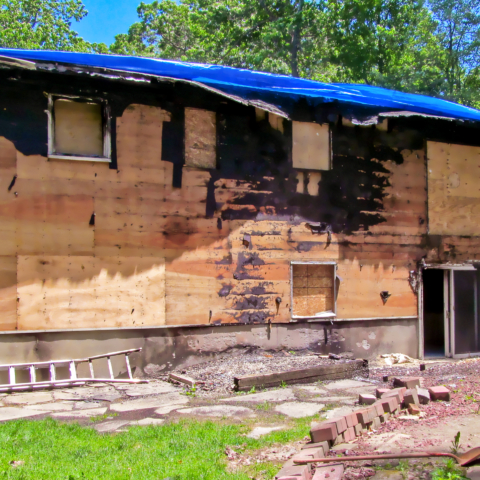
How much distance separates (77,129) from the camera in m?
8.98

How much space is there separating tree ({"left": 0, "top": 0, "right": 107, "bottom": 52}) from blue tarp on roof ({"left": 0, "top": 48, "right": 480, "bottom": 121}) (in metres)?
22.4

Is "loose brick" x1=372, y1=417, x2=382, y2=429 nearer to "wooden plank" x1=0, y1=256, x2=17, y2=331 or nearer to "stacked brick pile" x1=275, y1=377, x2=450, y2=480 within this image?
"stacked brick pile" x1=275, y1=377, x2=450, y2=480

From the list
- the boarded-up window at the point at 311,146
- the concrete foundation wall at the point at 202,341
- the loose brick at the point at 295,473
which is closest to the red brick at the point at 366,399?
the loose brick at the point at 295,473

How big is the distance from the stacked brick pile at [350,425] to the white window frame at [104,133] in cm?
617

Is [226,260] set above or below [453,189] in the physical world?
below

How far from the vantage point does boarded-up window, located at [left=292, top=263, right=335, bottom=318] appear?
10430mm

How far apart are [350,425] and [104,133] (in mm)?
6919

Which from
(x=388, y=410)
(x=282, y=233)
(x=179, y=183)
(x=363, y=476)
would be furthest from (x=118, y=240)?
(x=363, y=476)

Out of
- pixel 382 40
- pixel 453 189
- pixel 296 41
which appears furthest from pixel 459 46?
pixel 453 189

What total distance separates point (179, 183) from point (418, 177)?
5.89m

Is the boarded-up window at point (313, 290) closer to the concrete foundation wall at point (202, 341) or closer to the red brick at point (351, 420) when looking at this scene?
the concrete foundation wall at point (202, 341)

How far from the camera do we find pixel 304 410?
620 cm

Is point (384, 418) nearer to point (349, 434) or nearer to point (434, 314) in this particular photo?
point (349, 434)

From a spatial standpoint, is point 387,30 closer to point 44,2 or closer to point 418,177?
point 418,177
